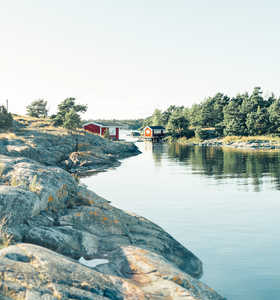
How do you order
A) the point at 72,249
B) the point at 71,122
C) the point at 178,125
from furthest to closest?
the point at 178,125 → the point at 71,122 → the point at 72,249

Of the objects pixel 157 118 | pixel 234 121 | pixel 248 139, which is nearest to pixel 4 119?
pixel 248 139

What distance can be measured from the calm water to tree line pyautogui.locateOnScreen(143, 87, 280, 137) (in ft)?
194

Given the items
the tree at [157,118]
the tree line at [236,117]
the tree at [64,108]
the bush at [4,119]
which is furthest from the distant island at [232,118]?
the bush at [4,119]

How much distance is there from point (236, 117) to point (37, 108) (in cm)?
6285

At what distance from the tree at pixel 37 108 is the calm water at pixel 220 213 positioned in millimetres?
62605

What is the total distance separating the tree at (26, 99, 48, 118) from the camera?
103 m

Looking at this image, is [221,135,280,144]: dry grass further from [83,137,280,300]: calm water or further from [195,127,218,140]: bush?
[83,137,280,300]: calm water

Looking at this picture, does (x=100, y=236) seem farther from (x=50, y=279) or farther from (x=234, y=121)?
(x=234, y=121)

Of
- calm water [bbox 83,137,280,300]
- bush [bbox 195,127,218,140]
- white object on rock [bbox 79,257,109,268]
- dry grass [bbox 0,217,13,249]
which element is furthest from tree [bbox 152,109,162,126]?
dry grass [bbox 0,217,13,249]

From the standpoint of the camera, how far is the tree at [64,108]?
83375 millimetres

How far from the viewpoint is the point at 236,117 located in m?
110

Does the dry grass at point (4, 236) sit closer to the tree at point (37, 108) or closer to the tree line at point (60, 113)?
the tree line at point (60, 113)

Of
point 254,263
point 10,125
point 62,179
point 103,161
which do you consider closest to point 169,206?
point 254,263

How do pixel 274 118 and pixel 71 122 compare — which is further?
pixel 274 118
